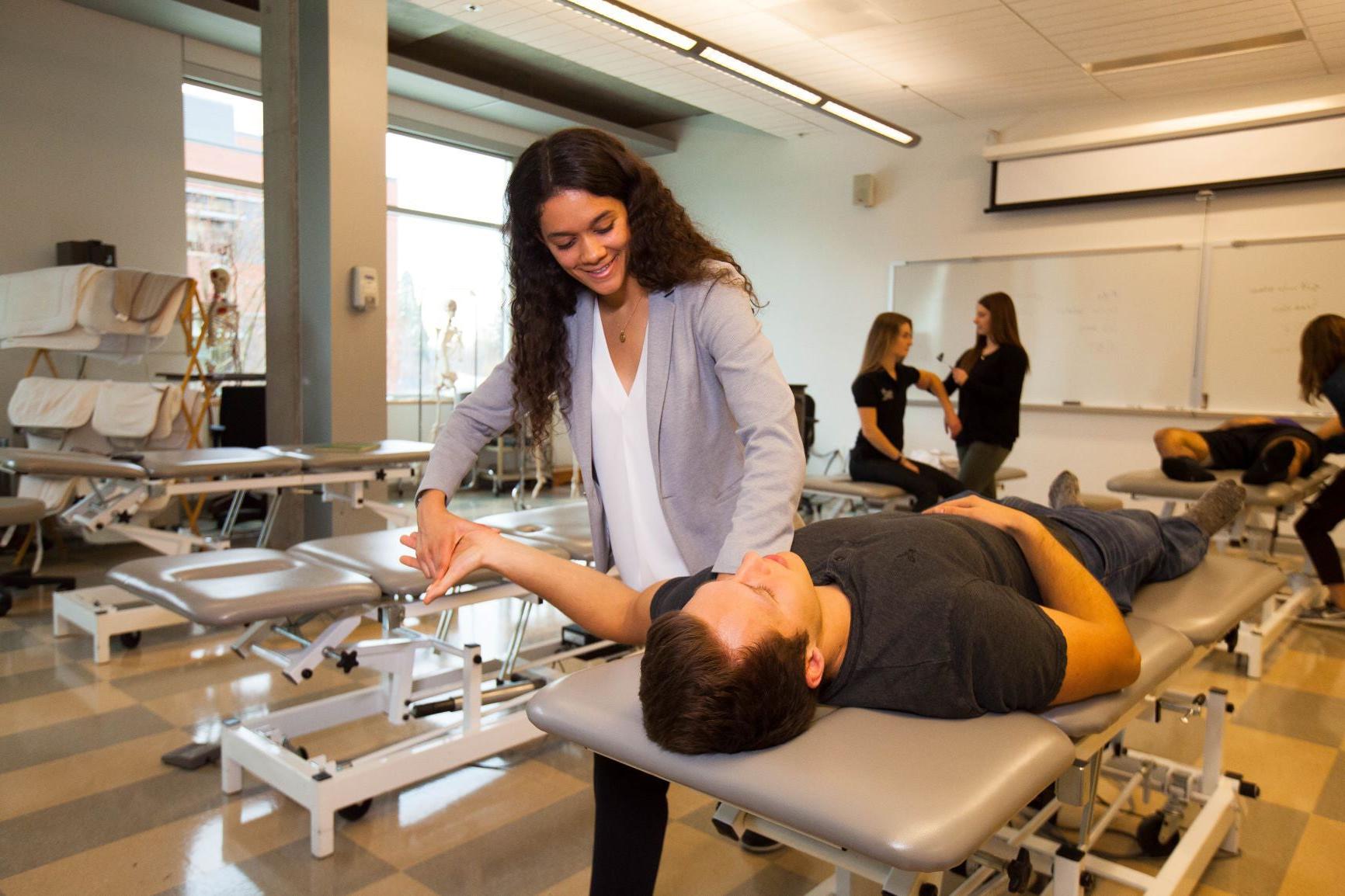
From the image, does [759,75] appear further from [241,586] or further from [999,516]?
[999,516]

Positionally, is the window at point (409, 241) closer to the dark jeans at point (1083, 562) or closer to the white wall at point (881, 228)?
the white wall at point (881, 228)

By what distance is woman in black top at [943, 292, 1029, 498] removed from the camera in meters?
3.79

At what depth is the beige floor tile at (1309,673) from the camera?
2967 mm

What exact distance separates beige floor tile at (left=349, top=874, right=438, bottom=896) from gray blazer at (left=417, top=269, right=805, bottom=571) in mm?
786

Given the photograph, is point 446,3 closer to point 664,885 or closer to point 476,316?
point 476,316

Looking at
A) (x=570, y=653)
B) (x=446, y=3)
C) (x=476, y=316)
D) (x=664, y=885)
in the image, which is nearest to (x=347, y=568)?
(x=570, y=653)

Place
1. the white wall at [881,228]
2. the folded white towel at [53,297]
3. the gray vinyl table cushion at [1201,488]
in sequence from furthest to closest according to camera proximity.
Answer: the white wall at [881,228] → the folded white towel at [53,297] → the gray vinyl table cushion at [1201,488]

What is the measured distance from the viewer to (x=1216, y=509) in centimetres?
216

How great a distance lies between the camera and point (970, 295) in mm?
6297

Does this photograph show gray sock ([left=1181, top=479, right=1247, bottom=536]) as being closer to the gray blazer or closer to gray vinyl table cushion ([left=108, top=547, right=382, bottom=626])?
the gray blazer

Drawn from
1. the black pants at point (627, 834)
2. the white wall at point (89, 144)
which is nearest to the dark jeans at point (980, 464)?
the black pants at point (627, 834)

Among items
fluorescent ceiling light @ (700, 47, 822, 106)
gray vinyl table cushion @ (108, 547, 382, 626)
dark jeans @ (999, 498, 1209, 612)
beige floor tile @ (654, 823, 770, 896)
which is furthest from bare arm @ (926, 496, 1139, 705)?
fluorescent ceiling light @ (700, 47, 822, 106)

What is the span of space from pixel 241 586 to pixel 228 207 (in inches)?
200

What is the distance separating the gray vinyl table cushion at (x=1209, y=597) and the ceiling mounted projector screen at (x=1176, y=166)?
13.8 ft
